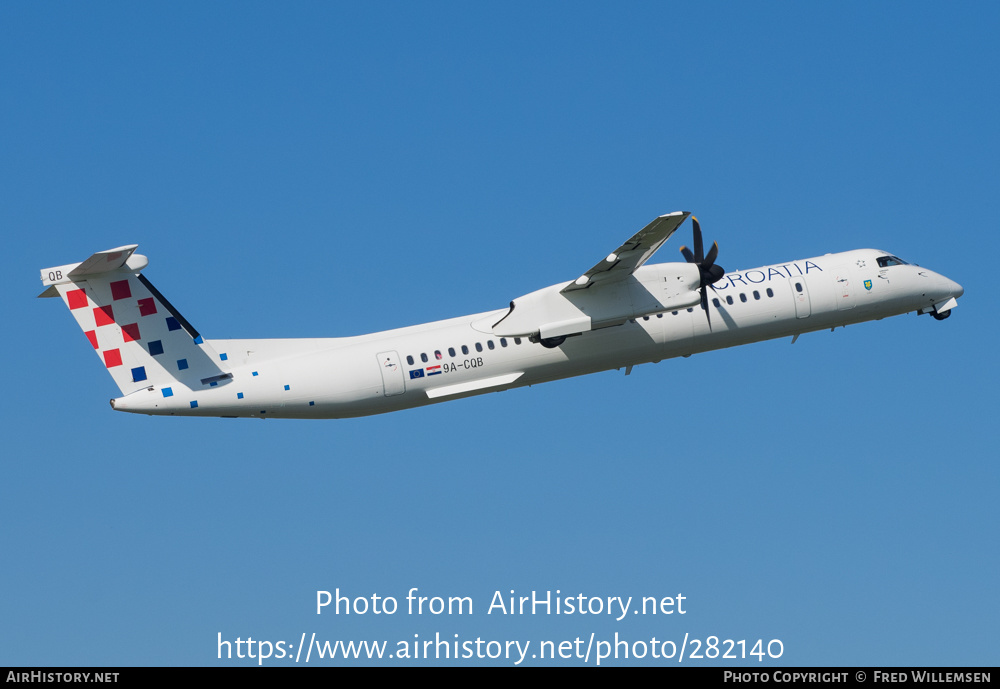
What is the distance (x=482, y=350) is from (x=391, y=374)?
239cm

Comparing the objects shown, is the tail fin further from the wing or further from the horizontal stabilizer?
the wing

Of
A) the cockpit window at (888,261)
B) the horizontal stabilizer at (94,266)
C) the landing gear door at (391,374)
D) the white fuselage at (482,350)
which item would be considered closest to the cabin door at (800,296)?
the white fuselage at (482,350)

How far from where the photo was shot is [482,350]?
29.3 metres

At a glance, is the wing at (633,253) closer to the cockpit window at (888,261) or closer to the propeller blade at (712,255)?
the propeller blade at (712,255)

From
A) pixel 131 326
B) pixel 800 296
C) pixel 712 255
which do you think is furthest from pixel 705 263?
pixel 131 326

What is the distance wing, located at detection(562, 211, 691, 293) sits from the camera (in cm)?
2744

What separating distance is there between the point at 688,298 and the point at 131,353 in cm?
1370

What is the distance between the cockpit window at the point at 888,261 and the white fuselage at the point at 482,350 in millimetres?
365

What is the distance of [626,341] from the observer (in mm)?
30219

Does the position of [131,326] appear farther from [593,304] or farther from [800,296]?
[800,296]

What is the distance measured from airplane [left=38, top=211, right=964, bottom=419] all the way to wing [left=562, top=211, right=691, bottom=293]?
0.12 feet

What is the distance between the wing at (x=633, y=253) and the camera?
90.0 feet
